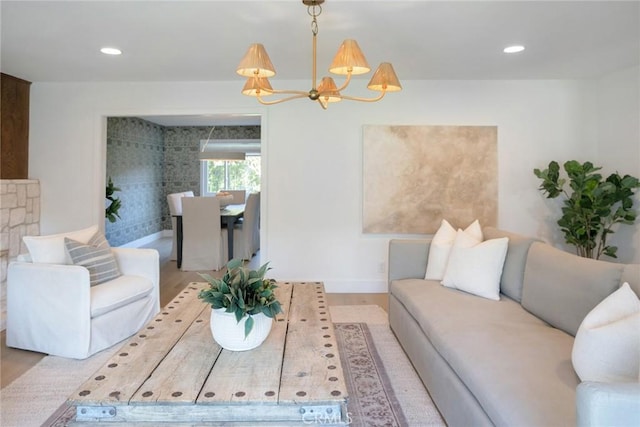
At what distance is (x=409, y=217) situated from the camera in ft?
14.9

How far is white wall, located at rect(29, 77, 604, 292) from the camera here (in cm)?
452

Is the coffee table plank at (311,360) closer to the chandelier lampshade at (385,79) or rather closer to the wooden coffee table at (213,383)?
the wooden coffee table at (213,383)

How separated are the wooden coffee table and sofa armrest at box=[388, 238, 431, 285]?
4.83 ft

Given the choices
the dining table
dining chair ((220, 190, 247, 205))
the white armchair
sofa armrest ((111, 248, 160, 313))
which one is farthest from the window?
the white armchair

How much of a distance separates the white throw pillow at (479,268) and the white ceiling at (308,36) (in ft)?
5.17

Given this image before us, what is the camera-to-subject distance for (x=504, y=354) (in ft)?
5.82

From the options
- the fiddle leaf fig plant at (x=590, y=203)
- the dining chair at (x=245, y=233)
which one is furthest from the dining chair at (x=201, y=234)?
the fiddle leaf fig plant at (x=590, y=203)

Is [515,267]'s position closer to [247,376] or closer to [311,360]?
[311,360]

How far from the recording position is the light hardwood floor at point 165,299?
2.65 m

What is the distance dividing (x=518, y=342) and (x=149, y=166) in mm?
7865

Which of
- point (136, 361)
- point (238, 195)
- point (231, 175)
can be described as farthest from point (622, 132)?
point (231, 175)

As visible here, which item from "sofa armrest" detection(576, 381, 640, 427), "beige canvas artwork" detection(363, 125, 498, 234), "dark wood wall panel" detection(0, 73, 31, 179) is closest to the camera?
"sofa armrest" detection(576, 381, 640, 427)

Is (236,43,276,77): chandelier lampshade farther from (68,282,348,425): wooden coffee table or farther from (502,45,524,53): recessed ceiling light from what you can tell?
(502,45,524,53): recessed ceiling light

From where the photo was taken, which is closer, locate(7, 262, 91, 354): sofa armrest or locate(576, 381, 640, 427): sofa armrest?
locate(576, 381, 640, 427): sofa armrest
